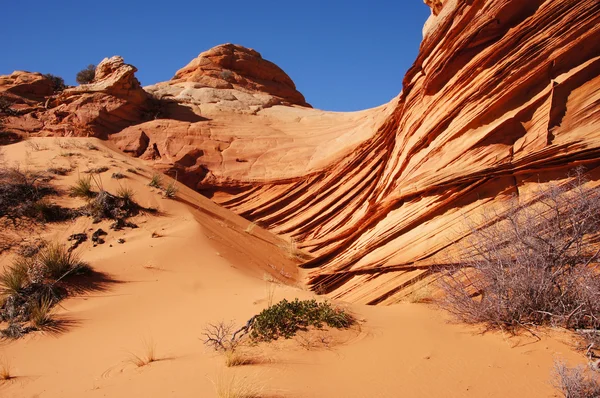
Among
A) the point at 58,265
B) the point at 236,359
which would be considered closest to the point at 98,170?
the point at 58,265

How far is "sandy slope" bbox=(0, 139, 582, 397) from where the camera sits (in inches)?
142

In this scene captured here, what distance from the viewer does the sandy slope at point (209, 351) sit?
360cm

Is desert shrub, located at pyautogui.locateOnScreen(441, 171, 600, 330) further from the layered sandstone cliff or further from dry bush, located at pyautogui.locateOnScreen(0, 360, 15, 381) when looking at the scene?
dry bush, located at pyautogui.locateOnScreen(0, 360, 15, 381)

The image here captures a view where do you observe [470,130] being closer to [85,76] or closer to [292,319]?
[292,319]

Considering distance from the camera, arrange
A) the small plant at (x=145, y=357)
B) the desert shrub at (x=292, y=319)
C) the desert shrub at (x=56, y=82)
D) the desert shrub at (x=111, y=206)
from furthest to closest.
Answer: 1. the desert shrub at (x=56, y=82)
2. the desert shrub at (x=111, y=206)
3. the desert shrub at (x=292, y=319)
4. the small plant at (x=145, y=357)

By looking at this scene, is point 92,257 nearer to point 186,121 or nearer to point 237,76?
point 186,121

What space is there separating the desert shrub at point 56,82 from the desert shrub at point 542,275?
20.1 m

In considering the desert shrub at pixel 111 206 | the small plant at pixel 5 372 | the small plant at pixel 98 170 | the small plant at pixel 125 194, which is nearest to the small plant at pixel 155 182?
the small plant at pixel 125 194

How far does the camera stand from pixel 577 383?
2.96 meters

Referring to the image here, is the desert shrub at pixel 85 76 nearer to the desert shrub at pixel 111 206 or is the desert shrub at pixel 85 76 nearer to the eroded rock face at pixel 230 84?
the eroded rock face at pixel 230 84

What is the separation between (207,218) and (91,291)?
179 inches

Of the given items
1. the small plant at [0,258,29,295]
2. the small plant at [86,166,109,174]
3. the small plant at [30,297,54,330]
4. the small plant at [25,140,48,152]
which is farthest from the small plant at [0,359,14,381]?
the small plant at [25,140,48,152]

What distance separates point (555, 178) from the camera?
6293 mm

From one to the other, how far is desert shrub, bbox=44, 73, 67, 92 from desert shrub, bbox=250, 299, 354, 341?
19.0 m
